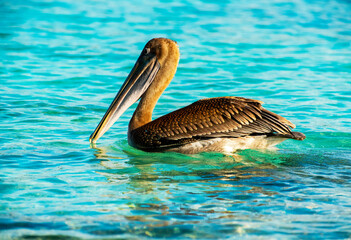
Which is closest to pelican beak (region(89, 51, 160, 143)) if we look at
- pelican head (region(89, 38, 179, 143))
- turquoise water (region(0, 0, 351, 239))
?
pelican head (region(89, 38, 179, 143))

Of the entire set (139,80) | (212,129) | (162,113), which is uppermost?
(139,80)

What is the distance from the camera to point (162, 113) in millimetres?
9156

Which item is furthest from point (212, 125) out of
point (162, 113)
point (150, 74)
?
point (162, 113)

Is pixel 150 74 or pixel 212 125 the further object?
pixel 150 74

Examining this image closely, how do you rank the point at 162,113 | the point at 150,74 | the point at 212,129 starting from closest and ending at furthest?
the point at 212,129
the point at 150,74
the point at 162,113

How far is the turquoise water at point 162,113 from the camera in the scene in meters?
5.12

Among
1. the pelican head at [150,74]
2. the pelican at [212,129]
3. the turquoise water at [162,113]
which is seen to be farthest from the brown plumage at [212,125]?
the pelican head at [150,74]

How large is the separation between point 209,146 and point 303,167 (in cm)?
117

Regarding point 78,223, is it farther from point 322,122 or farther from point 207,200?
point 322,122

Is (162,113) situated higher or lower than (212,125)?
lower

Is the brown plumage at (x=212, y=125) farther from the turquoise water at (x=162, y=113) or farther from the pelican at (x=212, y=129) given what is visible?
the turquoise water at (x=162, y=113)

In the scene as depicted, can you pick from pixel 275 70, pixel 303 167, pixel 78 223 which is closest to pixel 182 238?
pixel 78 223

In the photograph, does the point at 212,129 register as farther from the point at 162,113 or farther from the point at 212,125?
the point at 162,113

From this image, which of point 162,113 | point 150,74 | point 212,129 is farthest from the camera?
point 162,113
